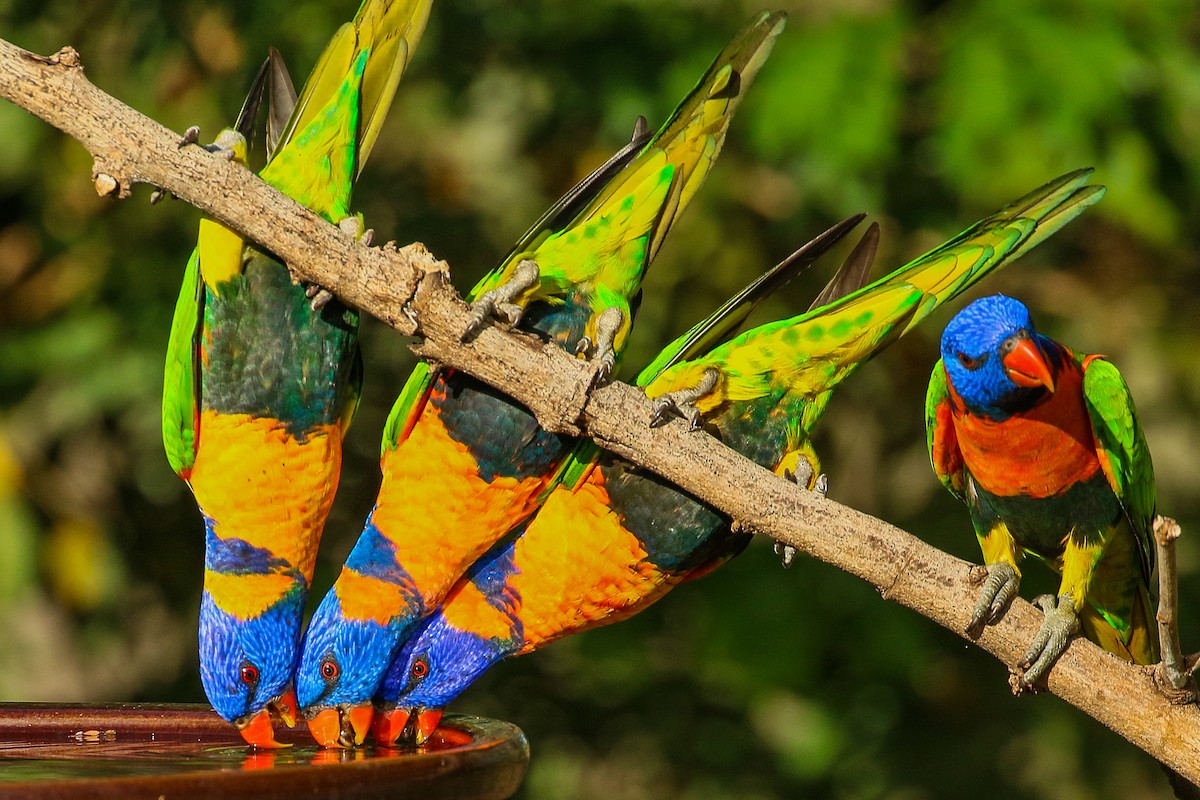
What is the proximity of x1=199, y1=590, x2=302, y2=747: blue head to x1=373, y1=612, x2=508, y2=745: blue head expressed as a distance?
0.21 m

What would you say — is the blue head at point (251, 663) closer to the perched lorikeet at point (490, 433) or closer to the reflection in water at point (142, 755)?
the perched lorikeet at point (490, 433)

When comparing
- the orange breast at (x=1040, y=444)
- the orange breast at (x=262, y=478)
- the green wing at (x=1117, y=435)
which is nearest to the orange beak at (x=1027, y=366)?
the orange breast at (x=1040, y=444)

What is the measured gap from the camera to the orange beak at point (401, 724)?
2.68m

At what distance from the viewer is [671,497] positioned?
2.57m

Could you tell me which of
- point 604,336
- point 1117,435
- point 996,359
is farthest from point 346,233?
point 1117,435

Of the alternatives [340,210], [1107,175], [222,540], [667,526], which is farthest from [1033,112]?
[222,540]

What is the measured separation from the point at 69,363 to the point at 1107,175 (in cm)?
324

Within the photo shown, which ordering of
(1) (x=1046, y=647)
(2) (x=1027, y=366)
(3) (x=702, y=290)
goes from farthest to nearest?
(3) (x=702, y=290) < (2) (x=1027, y=366) < (1) (x=1046, y=647)

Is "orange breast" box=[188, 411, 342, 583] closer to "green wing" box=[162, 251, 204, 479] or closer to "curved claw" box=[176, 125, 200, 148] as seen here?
"green wing" box=[162, 251, 204, 479]

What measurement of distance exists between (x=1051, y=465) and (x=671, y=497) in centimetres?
79

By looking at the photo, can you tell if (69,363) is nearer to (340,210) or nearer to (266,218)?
(340,210)

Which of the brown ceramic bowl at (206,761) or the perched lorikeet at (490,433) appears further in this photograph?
the perched lorikeet at (490,433)

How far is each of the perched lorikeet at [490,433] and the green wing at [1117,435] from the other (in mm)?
957

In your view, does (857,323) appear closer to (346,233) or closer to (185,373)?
(346,233)
